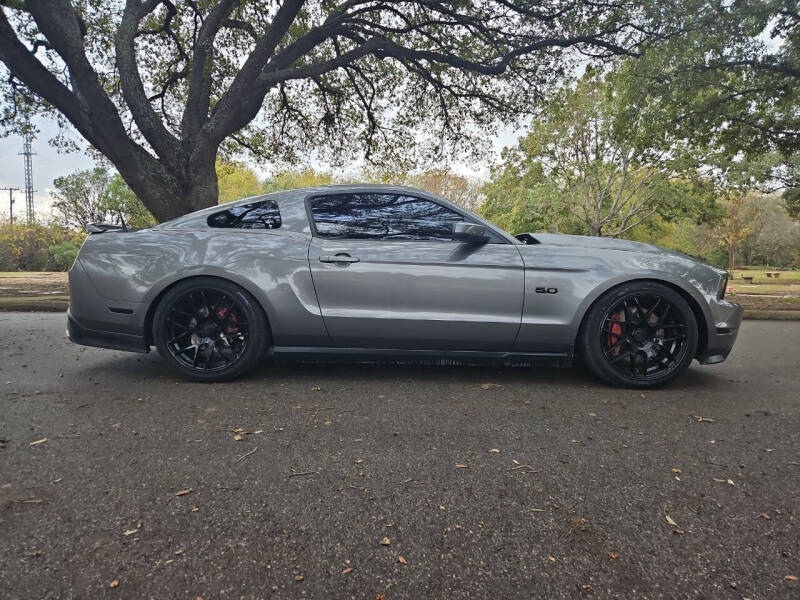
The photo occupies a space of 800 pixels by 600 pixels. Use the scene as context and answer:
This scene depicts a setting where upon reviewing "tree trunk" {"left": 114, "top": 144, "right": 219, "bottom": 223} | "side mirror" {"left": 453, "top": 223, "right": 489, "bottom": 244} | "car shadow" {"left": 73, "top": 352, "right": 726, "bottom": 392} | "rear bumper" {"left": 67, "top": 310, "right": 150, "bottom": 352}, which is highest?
"tree trunk" {"left": 114, "top": 144, "right": 219, "bottom": 223}

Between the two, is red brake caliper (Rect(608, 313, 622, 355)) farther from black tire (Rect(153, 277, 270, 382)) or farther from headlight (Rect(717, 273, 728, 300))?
black tire (Rect(153, 277, 270, 382))

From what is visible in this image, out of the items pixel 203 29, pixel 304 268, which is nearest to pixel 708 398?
pixel 304 268

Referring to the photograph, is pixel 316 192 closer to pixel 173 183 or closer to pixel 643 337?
pixel 643 337

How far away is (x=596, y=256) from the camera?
333 centimetres

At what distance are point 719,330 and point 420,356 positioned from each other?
216 centimetres

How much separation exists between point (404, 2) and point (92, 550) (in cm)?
1015

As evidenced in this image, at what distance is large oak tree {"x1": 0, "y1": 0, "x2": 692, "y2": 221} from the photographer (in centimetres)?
734

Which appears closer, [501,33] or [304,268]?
[304,268]

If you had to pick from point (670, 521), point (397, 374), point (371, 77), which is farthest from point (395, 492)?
point (371, 77)

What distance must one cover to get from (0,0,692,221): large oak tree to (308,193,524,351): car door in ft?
17.7

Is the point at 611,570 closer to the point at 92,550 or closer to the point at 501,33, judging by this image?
the point at 92,550

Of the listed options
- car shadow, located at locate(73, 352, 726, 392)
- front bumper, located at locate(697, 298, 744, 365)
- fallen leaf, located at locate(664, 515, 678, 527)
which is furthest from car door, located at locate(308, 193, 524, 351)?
fallen leaf, located at locate(664, 515, 678, 527)

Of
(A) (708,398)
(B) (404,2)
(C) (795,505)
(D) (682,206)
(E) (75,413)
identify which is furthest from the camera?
(D) (682,206)

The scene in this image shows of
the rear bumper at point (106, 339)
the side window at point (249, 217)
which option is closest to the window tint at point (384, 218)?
the side window at point (249, 217)
